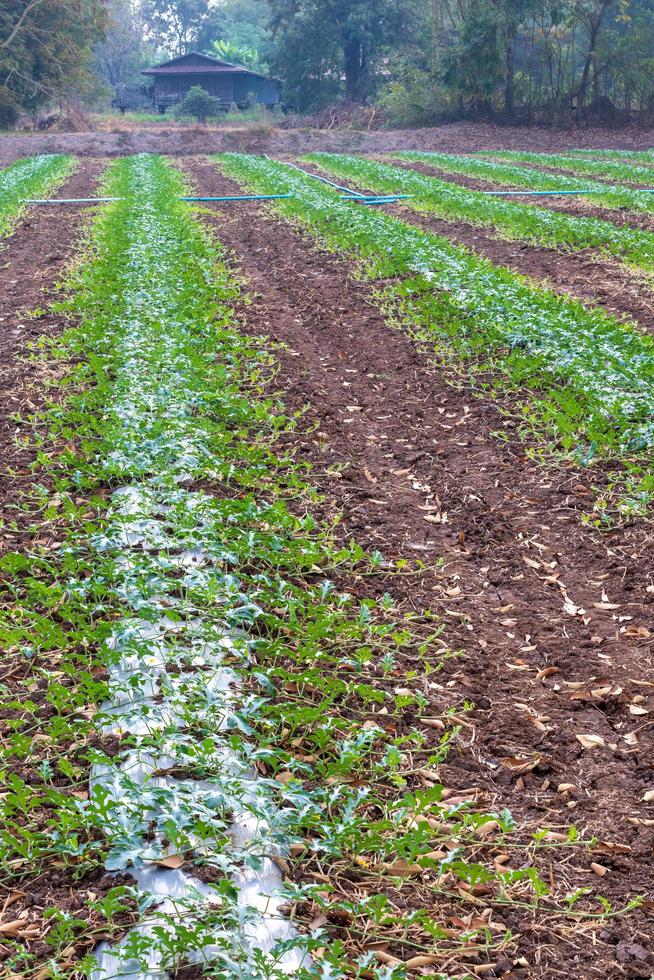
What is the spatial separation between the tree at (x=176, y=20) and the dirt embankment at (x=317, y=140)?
60.6m

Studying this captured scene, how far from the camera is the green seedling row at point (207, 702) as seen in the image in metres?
2.67

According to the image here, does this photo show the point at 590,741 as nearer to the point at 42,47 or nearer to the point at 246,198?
the point at 246,198

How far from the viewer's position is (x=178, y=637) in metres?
3.88

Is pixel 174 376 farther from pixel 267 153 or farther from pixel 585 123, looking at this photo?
pixel 585 123

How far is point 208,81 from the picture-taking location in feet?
187

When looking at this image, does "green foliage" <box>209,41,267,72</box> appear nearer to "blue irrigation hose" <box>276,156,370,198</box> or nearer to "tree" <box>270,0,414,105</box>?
"tree" <box>270,0,414,105</box>

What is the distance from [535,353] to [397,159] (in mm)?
22819

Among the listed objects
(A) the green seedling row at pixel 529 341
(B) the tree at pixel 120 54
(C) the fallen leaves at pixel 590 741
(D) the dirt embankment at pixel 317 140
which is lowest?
(C) the fallen leaves at pixel 590 741

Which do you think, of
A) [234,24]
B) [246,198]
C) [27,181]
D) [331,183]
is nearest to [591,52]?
[331,183]

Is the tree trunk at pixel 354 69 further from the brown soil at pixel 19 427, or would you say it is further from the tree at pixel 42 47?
the brown soil at pixel 19 427

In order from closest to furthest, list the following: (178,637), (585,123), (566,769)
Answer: (566,769), (178,637), (585,123)

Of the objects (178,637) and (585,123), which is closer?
(178,637)

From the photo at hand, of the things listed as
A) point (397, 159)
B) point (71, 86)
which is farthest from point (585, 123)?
point (71, 86)

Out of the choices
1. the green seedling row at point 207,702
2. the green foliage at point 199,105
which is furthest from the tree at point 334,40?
the green seedling row at point 207,702
